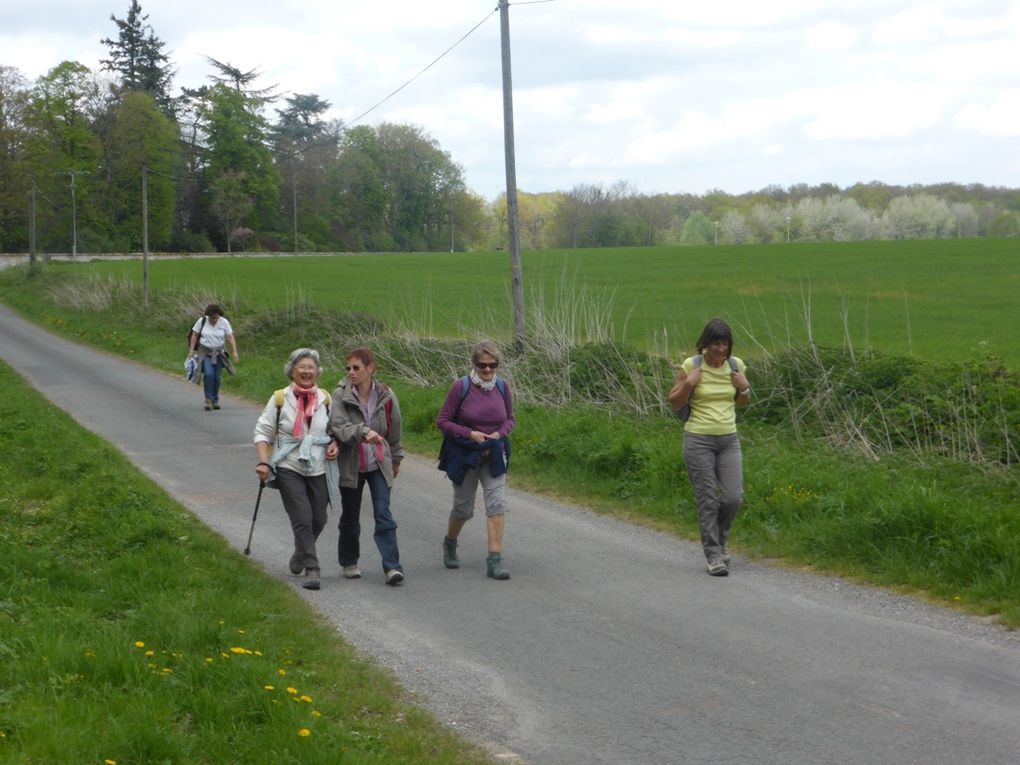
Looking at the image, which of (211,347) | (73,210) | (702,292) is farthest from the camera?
(73,210)

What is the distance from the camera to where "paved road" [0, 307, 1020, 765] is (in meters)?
5.60

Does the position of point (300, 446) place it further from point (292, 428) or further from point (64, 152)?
point (64, 152)

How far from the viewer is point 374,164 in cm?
13438

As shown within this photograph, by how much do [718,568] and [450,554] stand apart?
206 cm

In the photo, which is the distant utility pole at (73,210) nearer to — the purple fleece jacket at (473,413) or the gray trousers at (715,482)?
the purple fleece jacket at (473,413)

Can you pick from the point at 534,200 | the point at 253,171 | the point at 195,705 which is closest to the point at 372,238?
the point at 253,171

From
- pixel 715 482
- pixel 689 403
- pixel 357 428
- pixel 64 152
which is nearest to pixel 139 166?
pixel 64 152

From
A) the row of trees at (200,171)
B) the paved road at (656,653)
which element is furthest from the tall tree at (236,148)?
the paved road at (656,653)

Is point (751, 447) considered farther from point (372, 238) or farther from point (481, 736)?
point (372, 238)

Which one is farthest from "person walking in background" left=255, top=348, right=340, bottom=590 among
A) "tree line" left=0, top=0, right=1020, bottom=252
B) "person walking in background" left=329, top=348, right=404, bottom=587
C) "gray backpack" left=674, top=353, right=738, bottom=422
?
"tree line" left=0, top=0, right=1020, bottom=252

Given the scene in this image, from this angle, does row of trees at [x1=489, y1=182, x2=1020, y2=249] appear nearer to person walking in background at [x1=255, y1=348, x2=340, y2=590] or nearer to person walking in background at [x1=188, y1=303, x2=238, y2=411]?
person walking in background at [x1=188, y1=303, x2=238, y2=411]

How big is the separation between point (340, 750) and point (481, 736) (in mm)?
888

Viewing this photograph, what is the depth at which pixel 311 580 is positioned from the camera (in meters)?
8.84

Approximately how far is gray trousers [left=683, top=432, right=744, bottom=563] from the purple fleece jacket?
4.57ft
